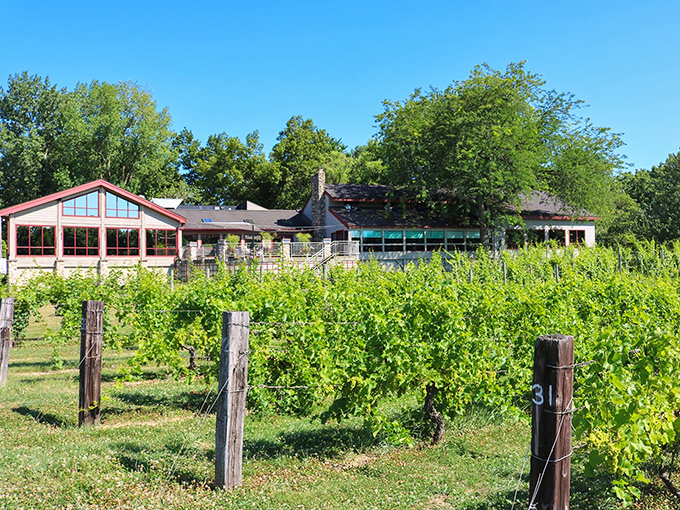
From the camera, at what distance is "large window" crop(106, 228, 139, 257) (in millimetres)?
34812

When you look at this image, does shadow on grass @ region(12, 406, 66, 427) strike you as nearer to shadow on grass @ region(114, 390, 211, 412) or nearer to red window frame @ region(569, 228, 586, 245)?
shadow on grass @ region(114, 390, 211, 412)

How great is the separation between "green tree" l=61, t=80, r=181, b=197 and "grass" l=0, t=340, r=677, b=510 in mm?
46926

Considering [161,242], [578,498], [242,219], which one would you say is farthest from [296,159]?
[578,498]

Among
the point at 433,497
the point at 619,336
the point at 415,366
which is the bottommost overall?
the point at 433,497

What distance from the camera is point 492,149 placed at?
102ft

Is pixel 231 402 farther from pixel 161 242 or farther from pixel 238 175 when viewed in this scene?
pixel 238 175

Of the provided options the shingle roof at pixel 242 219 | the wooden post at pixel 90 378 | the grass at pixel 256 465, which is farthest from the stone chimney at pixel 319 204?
the wooden post at pixel 90 378

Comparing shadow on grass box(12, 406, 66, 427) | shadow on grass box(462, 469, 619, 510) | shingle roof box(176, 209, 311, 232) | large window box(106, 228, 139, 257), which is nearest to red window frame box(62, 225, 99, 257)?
large window box(106, 228, 139, 257)

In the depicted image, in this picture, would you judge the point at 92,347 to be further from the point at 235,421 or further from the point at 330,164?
the point at 330,164

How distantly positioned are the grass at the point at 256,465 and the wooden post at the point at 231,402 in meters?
0.19

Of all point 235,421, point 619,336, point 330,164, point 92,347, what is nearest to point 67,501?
point 235,421

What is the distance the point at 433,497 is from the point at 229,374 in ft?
6.78

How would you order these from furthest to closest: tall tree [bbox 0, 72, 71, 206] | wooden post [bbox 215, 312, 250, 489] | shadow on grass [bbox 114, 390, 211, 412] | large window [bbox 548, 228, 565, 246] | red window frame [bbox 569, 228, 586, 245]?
tall tree [bbox 0, 72, 71, 206] < red window frame [bbox 569, 228, 586, 245] < large window [bbox 548, 228, 565, 246] < shadow on grass [bbox 114, 390, 211, 412] < wooden post [bbox 215, 312, 250, 489]

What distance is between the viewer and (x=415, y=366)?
17.7 ft
